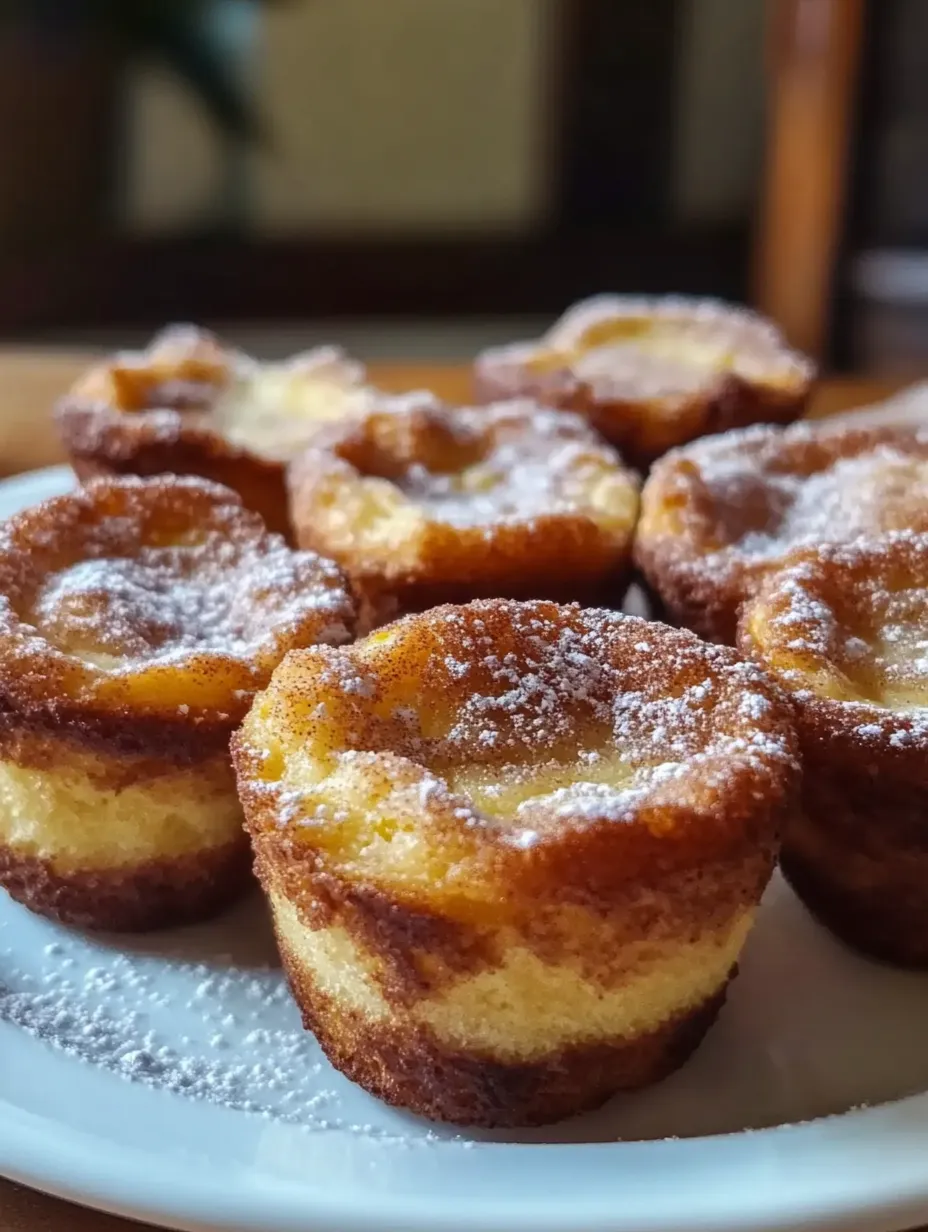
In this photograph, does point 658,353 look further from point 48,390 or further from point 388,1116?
point 388,1116

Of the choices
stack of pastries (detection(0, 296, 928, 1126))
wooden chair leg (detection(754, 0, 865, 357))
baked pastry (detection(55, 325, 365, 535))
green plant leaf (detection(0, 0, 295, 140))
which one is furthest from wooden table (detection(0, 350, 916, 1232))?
green plant leaf (detection(0, 0, 295, 140))

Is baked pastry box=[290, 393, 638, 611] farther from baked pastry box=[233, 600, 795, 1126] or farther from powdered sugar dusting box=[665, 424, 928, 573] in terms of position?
baked pastry box=[233, 600, 795, 1126]

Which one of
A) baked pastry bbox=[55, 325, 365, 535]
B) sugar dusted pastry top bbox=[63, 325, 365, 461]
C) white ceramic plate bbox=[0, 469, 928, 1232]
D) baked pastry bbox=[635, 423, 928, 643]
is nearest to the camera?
white ceramic plate bbox=[0, 469, 928, 1232]

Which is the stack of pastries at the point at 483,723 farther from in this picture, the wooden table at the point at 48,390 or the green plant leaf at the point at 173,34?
the green plant leaf at the point at 173,34

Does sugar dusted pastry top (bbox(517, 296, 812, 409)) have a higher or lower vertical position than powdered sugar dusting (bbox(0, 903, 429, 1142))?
higher

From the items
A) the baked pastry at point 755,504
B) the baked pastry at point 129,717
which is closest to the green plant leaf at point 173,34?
the baked pastry at point 755,504

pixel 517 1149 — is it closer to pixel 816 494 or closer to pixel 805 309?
pixel 816 494
